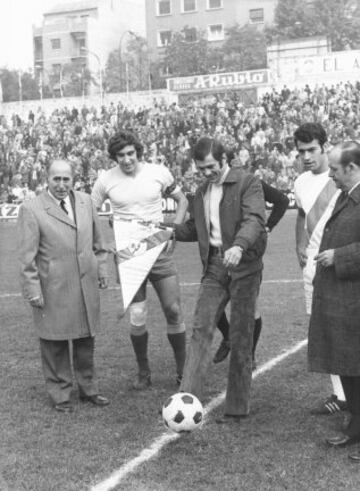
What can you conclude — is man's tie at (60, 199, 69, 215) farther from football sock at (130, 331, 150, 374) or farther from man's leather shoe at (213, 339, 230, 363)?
man's leather shoe at (213, 339, 230, 363)

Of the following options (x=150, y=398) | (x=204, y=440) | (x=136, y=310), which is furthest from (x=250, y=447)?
(x=136, y=310)

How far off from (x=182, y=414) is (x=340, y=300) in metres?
1.30

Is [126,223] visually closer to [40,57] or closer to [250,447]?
[250,447]

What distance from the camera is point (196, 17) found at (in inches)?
3255

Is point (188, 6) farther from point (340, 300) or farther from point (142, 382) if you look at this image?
point (340, 300)

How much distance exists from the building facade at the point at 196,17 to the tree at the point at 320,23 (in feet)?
29.9

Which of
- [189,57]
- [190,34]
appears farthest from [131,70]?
[189,57]

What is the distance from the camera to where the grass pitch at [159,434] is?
455 cm

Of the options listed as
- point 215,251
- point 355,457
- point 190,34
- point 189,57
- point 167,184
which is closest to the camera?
point 355,457

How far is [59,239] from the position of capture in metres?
6.02

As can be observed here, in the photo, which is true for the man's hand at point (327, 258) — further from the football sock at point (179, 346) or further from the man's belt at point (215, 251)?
the football sock at point (179, 346)

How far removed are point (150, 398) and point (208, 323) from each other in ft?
3.65

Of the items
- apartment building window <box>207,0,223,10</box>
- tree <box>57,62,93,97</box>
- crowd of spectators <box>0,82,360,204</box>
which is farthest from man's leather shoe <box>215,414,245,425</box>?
apartment building window <box>207,0,223,10</box>

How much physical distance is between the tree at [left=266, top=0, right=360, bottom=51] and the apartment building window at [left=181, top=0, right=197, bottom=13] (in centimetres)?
1354
